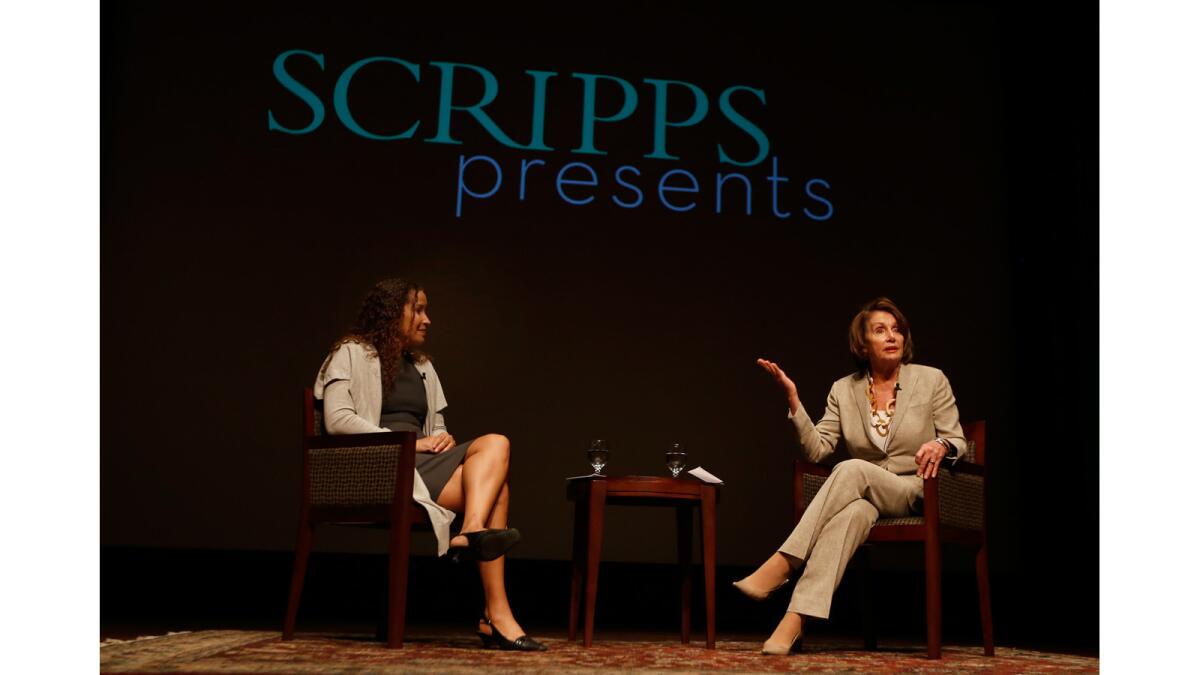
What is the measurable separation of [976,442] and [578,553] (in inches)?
52.2

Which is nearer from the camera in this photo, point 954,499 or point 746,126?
point 954,499

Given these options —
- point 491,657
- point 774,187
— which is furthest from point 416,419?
point 774,187

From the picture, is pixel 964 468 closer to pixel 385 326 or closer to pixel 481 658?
pixel 481 658

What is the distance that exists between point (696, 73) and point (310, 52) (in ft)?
5.73

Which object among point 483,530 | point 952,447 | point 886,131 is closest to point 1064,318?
point 886,131

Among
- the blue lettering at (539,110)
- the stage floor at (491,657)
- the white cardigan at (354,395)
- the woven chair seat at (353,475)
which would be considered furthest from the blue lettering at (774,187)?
the woven chair seat at (353,475)

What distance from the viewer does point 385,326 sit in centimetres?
335

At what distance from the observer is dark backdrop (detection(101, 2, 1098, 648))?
4.84 meters

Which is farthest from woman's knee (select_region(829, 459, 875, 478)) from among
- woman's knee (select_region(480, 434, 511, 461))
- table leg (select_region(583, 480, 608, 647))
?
woman's knee (select_region(480, 434, 511, 461))

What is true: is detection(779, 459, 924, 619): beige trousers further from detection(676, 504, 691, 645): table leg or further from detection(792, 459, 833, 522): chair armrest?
detection(676, 504, 691, 645): table leg

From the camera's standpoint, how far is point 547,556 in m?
4.89

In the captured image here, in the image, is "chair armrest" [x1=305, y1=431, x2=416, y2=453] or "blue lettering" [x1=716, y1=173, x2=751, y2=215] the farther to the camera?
"blue lettering" [x1=716, y1=173, x2=751, y2=215]

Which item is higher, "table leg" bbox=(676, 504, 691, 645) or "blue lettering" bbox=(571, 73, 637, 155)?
"blue lettering" bbox=(571, 73, 637, 155)

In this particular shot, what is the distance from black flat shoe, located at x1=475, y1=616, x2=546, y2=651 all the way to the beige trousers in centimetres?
70
